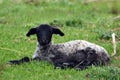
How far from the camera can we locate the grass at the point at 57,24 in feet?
33.7

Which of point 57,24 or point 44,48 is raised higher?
point 44,48

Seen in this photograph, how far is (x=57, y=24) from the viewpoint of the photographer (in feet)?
55.0

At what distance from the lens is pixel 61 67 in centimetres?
1078

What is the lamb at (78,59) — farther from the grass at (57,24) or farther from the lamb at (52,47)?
the grass at (57,24)

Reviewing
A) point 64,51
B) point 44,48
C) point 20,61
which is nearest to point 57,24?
point 44,48

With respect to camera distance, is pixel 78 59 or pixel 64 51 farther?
pixel 64 51

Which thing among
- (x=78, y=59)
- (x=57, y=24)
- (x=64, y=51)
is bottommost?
(x=57, y=24)

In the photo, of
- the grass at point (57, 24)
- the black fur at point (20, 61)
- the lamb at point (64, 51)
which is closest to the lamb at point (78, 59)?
the lamb at point (64, 51)

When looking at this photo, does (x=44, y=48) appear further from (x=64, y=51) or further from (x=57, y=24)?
(x=57, y=24)

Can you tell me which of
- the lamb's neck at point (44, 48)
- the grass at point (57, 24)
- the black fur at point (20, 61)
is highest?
the lamb's neck at point (44, 48)

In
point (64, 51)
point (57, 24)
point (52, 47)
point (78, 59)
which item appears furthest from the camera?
point (57, 24)

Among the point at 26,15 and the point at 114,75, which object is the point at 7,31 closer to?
the point at 26,15

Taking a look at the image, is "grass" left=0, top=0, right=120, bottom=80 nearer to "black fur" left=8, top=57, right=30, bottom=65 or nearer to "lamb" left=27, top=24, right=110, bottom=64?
"black fur" left=8, top=57, right=30, bottom=65

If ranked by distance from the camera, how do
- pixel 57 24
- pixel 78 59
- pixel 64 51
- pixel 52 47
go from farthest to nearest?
pixel 57 24, pixel 52 47, pixel 64 51, pixel 78 59
